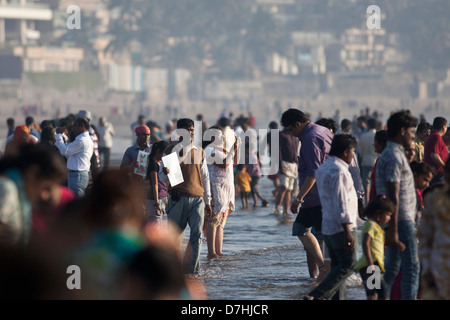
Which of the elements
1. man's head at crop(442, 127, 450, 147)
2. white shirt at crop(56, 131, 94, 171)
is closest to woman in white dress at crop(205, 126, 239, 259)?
white shirt at crop(56, 131, 94, 171)

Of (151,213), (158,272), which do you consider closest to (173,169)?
(151,213)

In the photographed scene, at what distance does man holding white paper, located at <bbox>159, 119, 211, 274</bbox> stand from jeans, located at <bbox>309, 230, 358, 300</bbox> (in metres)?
2.16

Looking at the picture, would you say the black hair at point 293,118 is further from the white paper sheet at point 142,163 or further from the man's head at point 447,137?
the man's head at point 447,137

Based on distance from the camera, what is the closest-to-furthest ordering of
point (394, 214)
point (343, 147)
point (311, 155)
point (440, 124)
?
point (394, 214)
point (343, 147)
point (311, 155)
point (440, 124)

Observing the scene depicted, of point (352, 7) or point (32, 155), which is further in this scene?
point (352, 7)

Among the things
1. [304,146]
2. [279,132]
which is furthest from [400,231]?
[279,132]

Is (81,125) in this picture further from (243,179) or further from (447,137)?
(243,179)

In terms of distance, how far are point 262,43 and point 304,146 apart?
376 feet

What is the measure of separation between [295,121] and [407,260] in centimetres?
200

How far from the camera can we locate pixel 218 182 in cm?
977

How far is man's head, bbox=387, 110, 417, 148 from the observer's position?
20.8 ft

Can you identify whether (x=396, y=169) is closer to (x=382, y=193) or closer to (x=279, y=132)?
(x=382, y=193)

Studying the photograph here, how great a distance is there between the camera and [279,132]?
14.0 meters
